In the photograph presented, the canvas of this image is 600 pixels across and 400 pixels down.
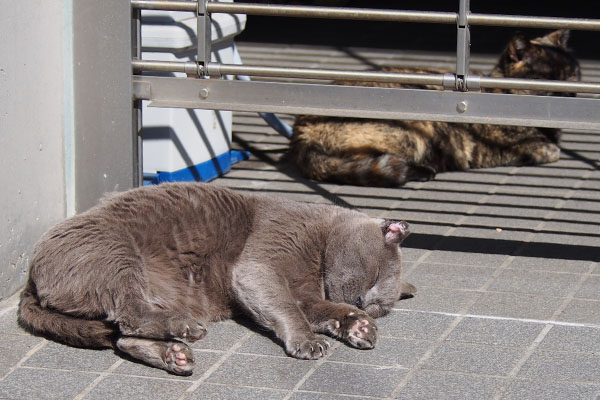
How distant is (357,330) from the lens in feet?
12.1

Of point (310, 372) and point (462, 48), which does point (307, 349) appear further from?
point (462, 48)

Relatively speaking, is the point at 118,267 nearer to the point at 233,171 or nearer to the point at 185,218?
the point at 185,218

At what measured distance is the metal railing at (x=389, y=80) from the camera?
4.27m

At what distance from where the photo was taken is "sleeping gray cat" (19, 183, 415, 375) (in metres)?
3.51

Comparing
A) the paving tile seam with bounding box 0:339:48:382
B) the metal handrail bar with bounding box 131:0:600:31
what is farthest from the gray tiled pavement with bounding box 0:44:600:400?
the metal handrail bar with bounding box 131:0:600:31

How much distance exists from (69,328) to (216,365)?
1.99 feet

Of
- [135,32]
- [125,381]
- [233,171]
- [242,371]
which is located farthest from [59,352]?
[233,171]

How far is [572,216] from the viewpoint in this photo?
18.1ft

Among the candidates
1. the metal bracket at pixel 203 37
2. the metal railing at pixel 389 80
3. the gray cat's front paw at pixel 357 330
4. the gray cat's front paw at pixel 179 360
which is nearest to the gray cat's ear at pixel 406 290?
the gray cat's front paw at pixel 357 330

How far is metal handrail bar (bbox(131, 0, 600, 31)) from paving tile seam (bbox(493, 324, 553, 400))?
4.73ft

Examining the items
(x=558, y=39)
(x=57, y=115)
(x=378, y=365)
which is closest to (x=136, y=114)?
(x=57, y=115)

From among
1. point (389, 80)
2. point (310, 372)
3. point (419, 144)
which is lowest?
point (310, 372)

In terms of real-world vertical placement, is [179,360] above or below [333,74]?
below

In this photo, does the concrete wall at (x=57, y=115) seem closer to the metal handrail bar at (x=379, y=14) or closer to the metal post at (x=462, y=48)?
the metal handrail bar at (x=379, y=14)
